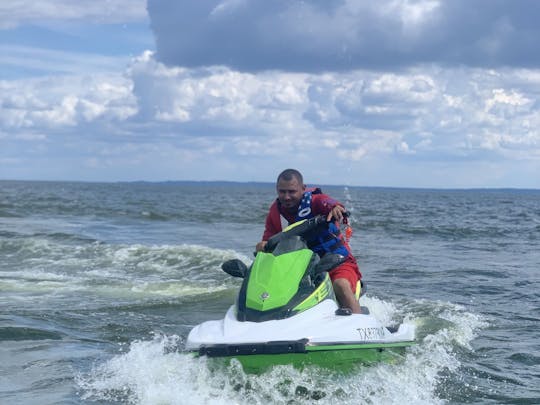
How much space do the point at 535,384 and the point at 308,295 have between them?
8.44ft

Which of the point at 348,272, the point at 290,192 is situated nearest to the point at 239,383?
the point at 348,272

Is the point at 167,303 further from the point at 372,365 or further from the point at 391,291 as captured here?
the point at 372,365

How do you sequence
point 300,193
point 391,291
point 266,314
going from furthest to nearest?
point 391,291, point 300,193, point 266,314

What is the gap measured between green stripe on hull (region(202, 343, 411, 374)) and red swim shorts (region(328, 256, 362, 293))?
935mm

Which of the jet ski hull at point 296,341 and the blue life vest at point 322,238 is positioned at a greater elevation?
the blue life vest at point 322,238

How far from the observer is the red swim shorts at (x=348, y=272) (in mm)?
7219

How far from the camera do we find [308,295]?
6.36m

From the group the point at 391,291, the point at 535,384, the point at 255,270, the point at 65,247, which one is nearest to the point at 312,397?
the point at 255,270

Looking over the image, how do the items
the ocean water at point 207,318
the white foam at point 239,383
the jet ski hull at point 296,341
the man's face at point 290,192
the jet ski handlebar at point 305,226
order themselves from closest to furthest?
the jet ski hull at point 296,341 < the white foam at point 239,383 < the ocean water at point 207,318 < the jet ski handlebar at point 305,226 < the man's face at point 290,192

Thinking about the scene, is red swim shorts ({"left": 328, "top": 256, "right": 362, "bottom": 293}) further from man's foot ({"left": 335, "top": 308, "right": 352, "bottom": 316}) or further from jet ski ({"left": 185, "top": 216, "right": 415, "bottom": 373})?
man's foot ({"left": 335, "top": 308, "right": 352, "bottom": 316})

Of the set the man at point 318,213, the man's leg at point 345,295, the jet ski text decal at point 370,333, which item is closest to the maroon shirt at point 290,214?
the man at point 318,213

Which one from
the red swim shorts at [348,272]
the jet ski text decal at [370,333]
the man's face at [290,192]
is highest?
the man's face at [290,192]

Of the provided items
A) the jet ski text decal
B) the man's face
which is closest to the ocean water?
the jet ski text decal

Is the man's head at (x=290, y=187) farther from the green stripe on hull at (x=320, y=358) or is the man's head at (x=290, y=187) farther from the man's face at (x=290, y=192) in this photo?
the green stripe on hull at (x=320, y=358)
